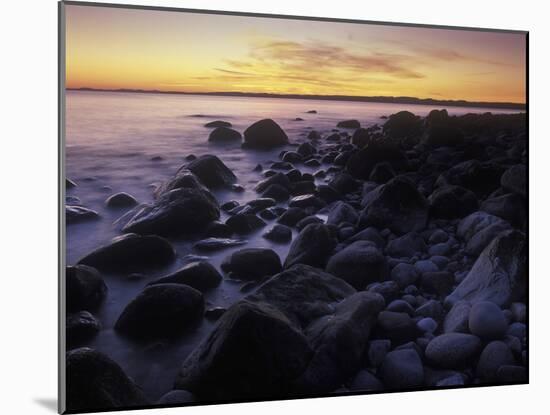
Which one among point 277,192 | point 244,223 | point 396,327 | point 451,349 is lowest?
point 451,349

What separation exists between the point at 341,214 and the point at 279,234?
0.31 meters

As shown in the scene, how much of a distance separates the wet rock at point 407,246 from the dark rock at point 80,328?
4.41 ft

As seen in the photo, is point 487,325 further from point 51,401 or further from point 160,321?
point 51,401

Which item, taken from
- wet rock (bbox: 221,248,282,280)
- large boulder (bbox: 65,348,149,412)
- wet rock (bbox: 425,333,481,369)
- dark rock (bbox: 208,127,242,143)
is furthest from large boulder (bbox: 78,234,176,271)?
wet rock (bbox: 425,333,481,369)

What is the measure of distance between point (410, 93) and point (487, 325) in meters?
1.13

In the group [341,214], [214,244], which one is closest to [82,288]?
[214,244]

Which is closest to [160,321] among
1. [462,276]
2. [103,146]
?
[103,146]

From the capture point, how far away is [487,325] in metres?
3.35

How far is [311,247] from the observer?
3223 mm

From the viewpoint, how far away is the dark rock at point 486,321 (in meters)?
3.34

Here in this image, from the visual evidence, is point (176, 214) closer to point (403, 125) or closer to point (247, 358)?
point (247, 358)

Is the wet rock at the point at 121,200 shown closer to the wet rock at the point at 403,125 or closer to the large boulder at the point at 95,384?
the large boulder at the point at 95,384

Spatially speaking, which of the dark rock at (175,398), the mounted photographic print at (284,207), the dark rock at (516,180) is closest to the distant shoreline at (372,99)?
the mounted photographic print at (284,207)

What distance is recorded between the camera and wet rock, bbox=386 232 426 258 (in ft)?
11.0
